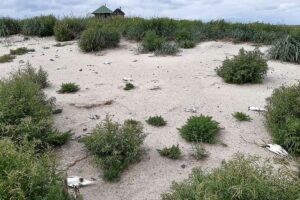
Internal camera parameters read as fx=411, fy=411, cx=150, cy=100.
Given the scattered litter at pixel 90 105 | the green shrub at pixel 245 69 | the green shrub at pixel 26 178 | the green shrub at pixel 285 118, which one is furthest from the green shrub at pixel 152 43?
the green shrub at pixel 26 178

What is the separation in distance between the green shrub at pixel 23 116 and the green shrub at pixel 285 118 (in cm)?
316

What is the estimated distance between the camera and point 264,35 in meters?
13.0

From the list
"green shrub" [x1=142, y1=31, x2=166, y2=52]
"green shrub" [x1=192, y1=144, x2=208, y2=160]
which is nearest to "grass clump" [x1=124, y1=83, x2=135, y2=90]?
"green shrub" [x1=192, y1=144, x2=208, y2=160]

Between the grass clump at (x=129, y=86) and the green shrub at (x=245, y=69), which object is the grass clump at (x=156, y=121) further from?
the green shrub at (x=245, y=69)

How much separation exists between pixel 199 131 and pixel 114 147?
1.49 meters

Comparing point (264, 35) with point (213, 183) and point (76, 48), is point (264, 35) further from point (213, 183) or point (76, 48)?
point (213, 183)

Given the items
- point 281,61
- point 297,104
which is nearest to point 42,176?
point 297,104

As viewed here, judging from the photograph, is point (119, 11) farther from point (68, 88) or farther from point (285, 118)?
point (285, 118)

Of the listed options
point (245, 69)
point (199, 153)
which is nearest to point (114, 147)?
point (199, 153)

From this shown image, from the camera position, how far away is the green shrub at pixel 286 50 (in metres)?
10.9

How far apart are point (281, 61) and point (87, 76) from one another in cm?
522

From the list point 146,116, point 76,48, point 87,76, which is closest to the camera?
point 146,116

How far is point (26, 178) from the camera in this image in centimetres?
377

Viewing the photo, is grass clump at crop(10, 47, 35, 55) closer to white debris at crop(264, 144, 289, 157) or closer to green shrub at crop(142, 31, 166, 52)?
green shrub at crop(142, 31, 166, 52)
